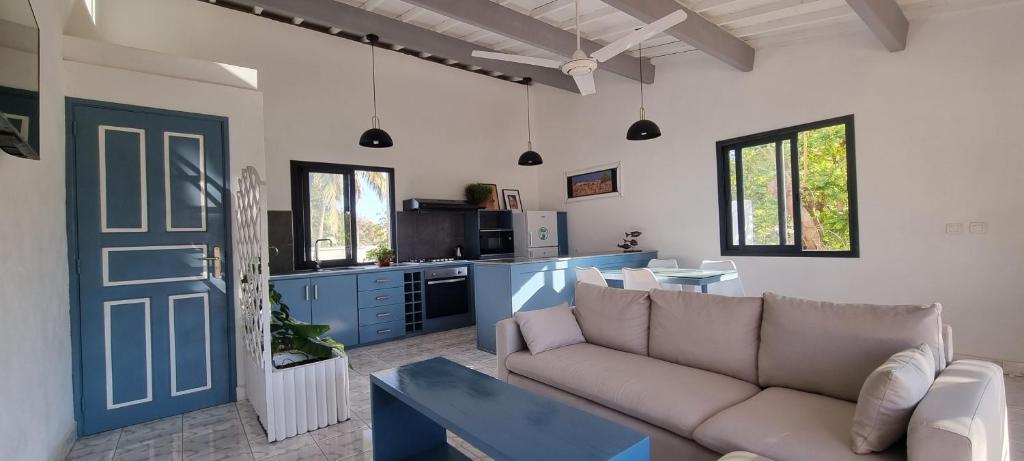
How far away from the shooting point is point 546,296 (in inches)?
195

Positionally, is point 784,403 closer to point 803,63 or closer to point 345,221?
point 803,63

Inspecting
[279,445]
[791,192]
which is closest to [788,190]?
[791,192]

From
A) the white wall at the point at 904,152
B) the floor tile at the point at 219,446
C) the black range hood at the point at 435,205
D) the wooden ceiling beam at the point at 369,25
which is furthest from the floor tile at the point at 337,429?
the white wall at the point at 904,152

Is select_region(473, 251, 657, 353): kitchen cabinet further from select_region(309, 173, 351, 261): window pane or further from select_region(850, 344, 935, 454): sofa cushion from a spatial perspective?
select_region(850, 344, 935, 454): sofa cushion

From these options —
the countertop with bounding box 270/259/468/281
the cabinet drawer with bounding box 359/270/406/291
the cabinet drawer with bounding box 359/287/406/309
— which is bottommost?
the cabinet drawer with bounding box 359/287/406/309

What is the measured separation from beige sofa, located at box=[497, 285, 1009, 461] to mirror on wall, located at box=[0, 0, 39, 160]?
8.06 ft

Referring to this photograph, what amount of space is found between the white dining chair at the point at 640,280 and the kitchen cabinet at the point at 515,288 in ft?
3.27

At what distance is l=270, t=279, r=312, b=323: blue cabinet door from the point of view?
15.1ft

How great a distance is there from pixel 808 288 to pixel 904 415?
3601 millimetres

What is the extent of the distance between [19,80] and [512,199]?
596 centimetres

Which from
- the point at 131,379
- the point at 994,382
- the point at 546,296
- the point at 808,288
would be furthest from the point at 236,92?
the point at 808,288

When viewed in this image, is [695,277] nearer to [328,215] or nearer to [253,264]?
[253,264]

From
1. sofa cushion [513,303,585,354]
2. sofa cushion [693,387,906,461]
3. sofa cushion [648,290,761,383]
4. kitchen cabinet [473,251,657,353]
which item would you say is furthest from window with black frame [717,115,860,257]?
sofa cushion [693,387,906,461]

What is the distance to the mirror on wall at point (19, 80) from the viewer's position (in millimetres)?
1427
